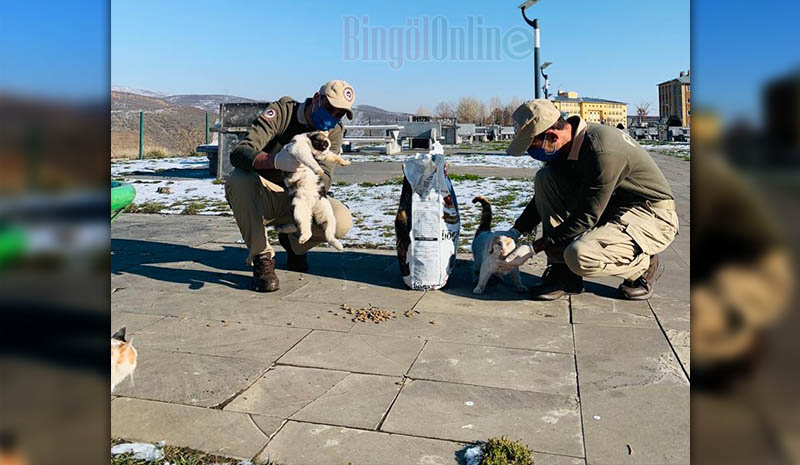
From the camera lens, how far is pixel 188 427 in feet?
8.89

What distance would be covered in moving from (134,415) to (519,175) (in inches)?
510

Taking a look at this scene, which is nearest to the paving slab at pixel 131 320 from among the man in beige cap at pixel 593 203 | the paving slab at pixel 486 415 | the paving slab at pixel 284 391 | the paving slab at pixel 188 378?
the paving slab at pixel 188 378

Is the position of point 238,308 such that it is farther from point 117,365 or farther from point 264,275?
point 117,365

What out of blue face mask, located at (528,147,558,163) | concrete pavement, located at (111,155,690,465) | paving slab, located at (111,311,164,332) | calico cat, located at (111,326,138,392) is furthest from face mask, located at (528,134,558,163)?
calico cat, located at (111,326,138,392)

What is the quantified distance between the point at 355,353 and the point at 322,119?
2.07m

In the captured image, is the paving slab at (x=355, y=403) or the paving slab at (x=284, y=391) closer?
the paving slab at (x=355, y=403)

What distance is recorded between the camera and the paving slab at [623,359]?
3.20 m

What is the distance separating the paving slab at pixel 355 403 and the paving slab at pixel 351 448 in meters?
0.08

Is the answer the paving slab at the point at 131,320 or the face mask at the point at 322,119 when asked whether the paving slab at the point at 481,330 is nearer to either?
the paving slab at the point at 131,320

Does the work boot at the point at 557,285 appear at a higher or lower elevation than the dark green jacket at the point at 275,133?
lower

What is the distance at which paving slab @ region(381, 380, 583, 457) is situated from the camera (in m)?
2.62
